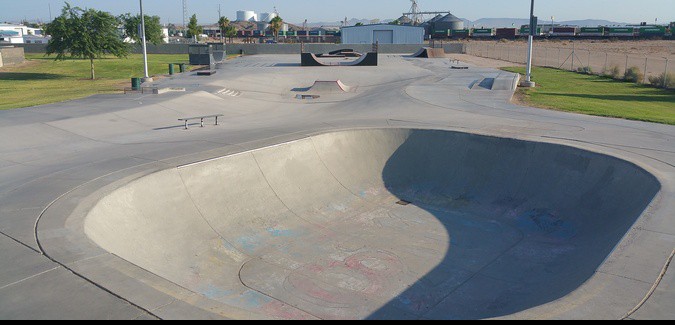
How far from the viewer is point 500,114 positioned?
20922 millimetres

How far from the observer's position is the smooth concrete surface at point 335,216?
724 cm

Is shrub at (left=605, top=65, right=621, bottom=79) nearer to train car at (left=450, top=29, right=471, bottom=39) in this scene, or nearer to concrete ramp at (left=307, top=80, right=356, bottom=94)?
concrete ramp at (left=307, top=80, right=356, bottom=94)

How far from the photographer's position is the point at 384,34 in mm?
78875

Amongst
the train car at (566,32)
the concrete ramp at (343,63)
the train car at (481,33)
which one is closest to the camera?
the concrete ramp at (343,63)

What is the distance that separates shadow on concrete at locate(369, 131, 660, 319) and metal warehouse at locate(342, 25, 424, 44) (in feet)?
207

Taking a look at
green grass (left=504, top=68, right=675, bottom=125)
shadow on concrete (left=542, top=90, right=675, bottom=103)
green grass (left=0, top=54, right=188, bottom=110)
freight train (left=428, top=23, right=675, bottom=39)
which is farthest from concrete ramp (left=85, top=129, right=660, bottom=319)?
freight train (left=428, top=23, right=675, bottom=39)

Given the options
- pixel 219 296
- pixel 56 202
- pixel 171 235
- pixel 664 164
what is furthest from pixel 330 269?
pixel 664 164

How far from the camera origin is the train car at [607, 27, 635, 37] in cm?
10050

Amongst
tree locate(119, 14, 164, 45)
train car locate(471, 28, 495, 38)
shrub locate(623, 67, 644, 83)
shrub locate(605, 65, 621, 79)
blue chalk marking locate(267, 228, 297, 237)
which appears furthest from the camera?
train car locate(471, 28, 495, 38)

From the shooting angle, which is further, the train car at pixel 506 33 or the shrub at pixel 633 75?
the train car at pixel 506 33

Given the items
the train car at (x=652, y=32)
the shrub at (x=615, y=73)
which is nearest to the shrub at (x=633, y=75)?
the shrub at (x=615, y=73)

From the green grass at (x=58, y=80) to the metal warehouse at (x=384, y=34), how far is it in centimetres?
3762

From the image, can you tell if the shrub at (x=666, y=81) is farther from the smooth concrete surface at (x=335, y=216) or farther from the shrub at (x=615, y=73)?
the smooth concrete surface at (x=335, y=216)

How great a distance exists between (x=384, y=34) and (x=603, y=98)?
55.5 metres
